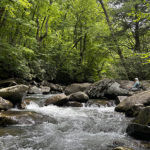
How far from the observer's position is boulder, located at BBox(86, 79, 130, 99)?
39.7ft

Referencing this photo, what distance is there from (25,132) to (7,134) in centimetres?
55

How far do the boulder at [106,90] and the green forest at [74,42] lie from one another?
2.71 metres

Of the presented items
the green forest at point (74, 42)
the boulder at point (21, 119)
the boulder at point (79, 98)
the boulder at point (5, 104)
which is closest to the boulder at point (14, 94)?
the boulder at point (5, 104)

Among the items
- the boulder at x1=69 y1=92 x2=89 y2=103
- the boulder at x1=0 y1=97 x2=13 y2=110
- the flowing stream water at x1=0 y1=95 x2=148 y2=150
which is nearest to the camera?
the flowing stream water at x1=0 y1=95 x2=148 y2=150

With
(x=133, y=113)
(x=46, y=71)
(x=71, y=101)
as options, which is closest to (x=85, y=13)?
(x=46, y=71)

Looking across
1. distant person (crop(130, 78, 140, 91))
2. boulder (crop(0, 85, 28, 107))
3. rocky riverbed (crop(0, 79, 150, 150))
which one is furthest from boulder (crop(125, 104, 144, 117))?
boulder (crop(0, 85, 28, 107))

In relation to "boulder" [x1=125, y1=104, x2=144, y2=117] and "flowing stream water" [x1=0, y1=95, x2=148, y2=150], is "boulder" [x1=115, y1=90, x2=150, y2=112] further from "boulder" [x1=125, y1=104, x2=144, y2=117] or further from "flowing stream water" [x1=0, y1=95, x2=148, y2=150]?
"flowing stream water" [x1=0, y1=95, x2=148, y2=150]

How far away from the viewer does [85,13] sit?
21438 mm

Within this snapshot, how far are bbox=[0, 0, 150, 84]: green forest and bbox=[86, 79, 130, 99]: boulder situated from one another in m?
2.71

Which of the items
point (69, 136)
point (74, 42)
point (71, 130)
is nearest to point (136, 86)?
point (71, 130)

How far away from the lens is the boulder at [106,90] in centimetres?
1209

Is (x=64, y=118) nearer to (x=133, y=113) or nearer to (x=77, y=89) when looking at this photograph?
(x=133, y=113)

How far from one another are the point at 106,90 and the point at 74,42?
1151 centimetres

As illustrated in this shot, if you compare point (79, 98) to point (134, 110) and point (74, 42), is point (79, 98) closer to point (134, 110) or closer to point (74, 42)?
point (134, 110)
